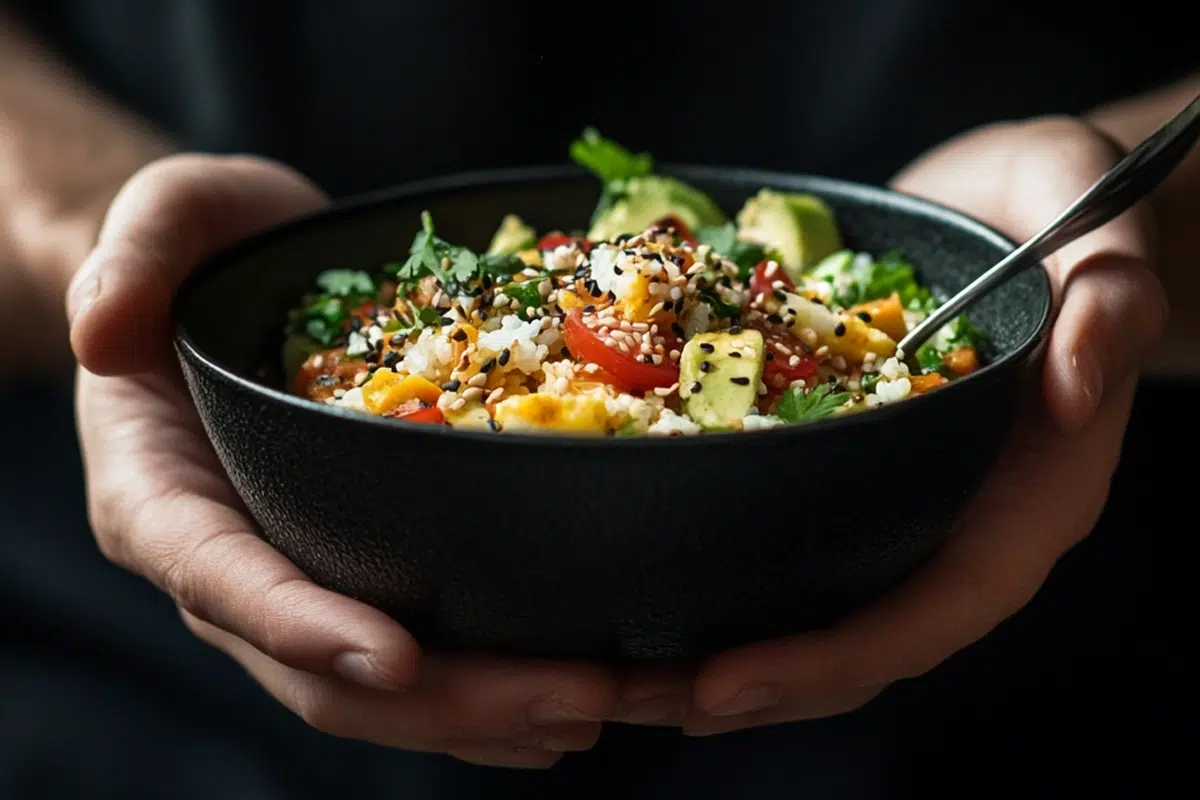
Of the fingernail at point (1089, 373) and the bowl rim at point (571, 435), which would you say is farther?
the fingernail at point (1089, 373)

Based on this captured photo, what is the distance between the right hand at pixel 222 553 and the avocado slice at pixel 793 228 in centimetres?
112

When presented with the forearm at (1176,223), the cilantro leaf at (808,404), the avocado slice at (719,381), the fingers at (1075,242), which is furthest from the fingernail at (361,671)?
the forearm at (1176,223)

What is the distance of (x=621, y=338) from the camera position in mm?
1754

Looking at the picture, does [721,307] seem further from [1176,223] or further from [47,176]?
[47,176]

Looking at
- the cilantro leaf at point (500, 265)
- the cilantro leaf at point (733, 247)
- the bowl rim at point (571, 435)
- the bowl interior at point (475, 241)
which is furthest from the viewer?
the cilantro leaf at point (733, 247)

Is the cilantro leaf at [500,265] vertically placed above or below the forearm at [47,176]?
above

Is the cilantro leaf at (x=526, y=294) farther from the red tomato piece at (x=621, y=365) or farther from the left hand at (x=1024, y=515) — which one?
the left hand at (x=1024, y=515)

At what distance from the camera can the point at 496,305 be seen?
75.1 inches

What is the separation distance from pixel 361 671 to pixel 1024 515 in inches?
45.7

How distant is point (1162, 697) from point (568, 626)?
1.97 m

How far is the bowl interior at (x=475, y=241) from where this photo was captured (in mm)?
2123

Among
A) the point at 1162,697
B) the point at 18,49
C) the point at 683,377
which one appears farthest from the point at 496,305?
the point at 18,49

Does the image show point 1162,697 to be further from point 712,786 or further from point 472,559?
point 472,559

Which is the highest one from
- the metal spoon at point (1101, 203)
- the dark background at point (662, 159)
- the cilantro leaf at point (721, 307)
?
the metal spoon at point (1101, 203)
